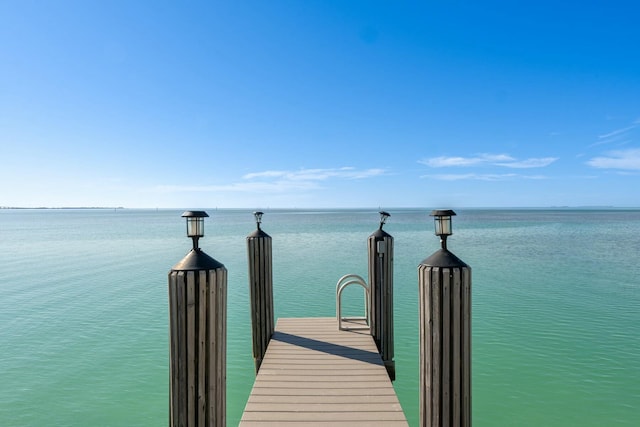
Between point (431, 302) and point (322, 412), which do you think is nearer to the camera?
point (431, 302)

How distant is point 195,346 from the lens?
11.1ft

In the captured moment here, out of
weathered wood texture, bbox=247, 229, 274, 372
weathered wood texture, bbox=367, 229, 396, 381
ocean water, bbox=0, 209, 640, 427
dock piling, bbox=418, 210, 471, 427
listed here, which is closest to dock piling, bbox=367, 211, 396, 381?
weathered wood texture, bbox=367, 229, 396, 381

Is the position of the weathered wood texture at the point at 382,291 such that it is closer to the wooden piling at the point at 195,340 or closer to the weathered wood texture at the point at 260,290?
the weathered wood texture at the point at 260,290

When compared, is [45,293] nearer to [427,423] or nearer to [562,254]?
[427,423]

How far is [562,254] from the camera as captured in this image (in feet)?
87.8

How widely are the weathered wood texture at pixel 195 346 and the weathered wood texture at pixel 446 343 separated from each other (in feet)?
6.61

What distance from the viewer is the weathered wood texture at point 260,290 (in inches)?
272

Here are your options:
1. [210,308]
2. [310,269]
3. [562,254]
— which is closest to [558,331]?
[210,308]

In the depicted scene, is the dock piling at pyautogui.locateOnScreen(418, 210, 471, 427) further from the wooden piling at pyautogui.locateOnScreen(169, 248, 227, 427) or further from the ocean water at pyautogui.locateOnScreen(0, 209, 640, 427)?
the ocean water at pyautogui.locateOnScreen(0, 209, 640, 427)

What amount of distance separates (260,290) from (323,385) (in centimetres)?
240

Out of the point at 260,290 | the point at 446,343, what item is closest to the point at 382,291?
the point at 260,290

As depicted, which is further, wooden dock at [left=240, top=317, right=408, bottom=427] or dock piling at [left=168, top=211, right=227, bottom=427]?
wooden dock at [left=240, top=317, right=408, bottom=427]

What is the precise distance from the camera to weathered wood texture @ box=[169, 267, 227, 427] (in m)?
3.32

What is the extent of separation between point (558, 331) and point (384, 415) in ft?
29.4
